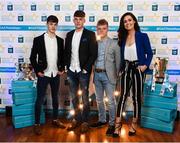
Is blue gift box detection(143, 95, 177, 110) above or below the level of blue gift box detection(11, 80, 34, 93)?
below

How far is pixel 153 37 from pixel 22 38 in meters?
1.77

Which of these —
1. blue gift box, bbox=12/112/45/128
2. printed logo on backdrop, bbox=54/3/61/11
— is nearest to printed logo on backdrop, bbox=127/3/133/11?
printed logo on backdrop, bbox=54/3/61/11

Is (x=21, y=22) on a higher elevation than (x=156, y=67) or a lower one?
higher

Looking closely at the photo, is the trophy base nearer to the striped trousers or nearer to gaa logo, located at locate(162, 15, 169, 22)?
the striped trousers

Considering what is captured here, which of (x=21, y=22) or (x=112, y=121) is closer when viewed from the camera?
(x=112, y=121)

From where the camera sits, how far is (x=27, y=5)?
390cm

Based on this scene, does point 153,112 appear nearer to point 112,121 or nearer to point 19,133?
point 112,121

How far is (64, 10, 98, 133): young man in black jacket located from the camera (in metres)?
3.36

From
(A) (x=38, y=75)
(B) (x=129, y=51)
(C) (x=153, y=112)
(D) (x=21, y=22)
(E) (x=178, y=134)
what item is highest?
(D) (x=21, y=22)

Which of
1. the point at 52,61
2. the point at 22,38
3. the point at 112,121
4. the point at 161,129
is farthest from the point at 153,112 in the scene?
the point at 22,38

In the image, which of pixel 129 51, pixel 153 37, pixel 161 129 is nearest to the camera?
pixel 129 51

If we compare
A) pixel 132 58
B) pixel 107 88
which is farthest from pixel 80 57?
pixel 132 58

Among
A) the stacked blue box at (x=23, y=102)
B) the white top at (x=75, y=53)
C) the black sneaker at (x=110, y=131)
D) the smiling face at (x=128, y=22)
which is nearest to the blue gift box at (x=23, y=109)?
the stacked blue box at (x=23, y=102)

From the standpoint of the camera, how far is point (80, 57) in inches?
133
